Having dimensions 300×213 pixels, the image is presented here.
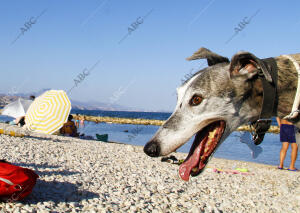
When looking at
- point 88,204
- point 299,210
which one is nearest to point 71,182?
point 88,204

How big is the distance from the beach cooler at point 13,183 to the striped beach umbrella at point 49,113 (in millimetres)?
8526

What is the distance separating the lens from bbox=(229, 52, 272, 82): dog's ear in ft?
7.63

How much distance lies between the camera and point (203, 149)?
2.66m

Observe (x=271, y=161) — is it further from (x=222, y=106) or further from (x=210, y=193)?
(x=222, y=106)

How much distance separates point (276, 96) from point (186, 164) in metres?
1.12

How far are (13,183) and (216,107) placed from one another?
133 inches

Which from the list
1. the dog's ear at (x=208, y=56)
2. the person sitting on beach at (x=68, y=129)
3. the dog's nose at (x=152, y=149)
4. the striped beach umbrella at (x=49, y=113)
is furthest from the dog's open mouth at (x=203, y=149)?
the person sitting on beach at (x=68, y=129)

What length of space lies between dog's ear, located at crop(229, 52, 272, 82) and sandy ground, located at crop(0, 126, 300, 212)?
3.28 m

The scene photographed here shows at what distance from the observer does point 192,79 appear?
283 centimetres

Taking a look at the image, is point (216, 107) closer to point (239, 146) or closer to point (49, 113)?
point (49, 113)

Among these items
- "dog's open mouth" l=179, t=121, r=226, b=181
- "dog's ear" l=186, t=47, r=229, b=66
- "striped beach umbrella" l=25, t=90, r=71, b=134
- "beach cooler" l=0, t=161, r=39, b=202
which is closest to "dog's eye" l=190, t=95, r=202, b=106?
"dog's open mouth" l=179, t=121, r=226, b=181

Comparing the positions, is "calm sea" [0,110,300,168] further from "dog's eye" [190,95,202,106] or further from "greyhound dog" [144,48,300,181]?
"dog's eye" [190,95,202,106]

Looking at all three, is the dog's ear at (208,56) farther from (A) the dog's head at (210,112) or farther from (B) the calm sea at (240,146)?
(B) the calm sea at (240,146)

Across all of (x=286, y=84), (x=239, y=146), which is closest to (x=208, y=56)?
(x=286, y=84)
